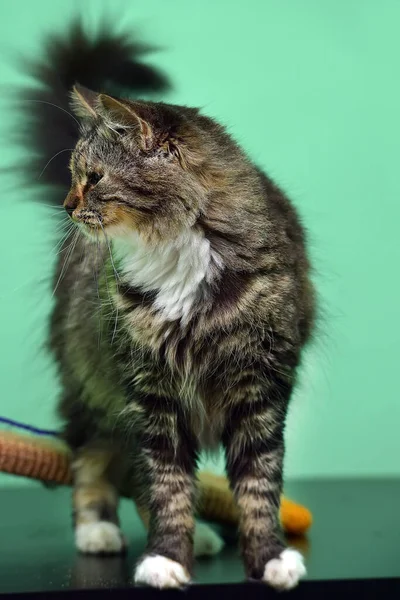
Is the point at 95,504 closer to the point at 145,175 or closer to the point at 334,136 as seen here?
the point at 145,175

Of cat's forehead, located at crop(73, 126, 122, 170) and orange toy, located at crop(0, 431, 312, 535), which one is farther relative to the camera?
orange toy, located at crop(0, 431, 312, 535)

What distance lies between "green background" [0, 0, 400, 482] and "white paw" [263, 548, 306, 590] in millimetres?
1045

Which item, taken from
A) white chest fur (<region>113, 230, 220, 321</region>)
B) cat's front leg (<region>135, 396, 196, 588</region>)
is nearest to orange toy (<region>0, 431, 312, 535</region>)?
cat's front leg (<region>135, 396, 196, 588</region>)

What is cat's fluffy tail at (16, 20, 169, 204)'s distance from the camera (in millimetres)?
1730

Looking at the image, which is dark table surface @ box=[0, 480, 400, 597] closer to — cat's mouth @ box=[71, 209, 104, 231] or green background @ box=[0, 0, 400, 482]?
green background @ box=[0, 0, 400, 482]

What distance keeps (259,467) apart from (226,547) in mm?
347

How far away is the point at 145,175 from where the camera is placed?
4.27 ft

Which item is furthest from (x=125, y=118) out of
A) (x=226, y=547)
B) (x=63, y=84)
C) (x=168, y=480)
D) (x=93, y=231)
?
(x=226, y=547)

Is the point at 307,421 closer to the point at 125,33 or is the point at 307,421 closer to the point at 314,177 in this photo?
the point at 314,177

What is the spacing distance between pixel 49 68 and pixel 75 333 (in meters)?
0.57

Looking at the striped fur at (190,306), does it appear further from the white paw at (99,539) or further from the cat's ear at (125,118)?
the white paw at (99,539)

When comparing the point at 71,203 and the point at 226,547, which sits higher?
the point at 71,203

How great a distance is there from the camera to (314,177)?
2363mm

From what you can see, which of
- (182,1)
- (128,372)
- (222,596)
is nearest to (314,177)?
(182,1)
